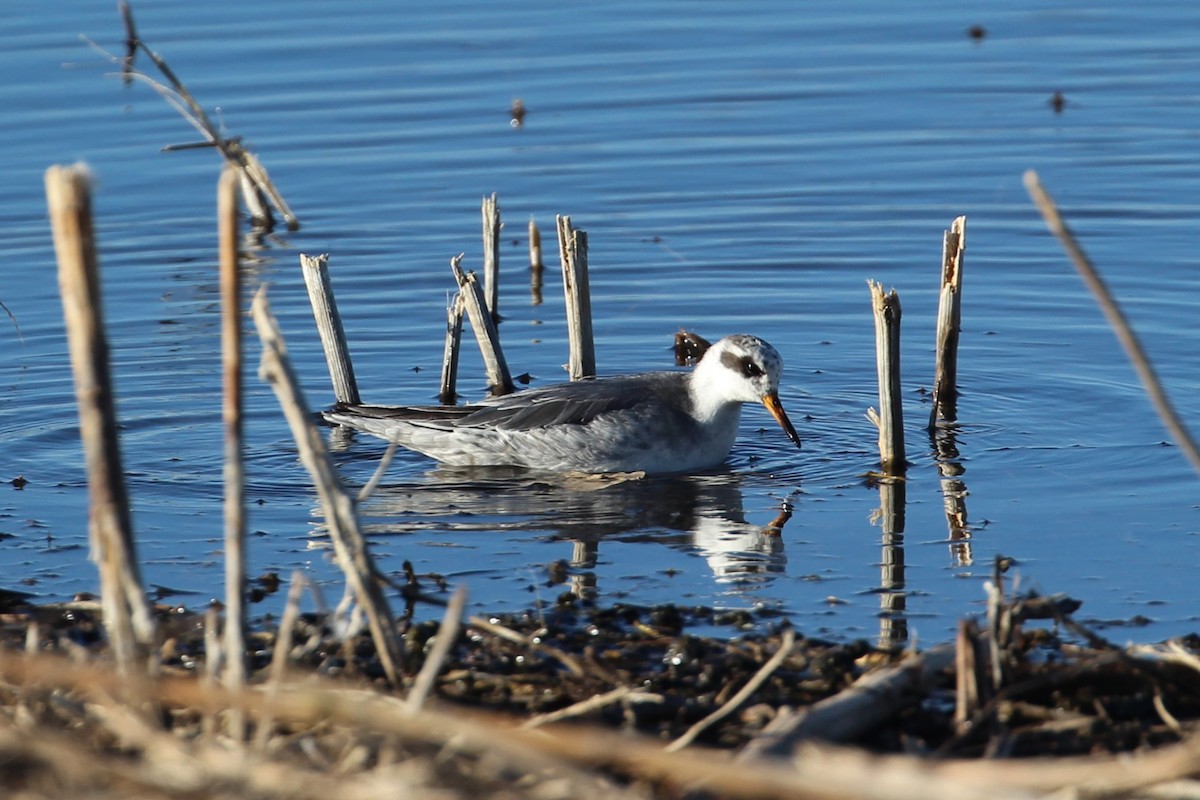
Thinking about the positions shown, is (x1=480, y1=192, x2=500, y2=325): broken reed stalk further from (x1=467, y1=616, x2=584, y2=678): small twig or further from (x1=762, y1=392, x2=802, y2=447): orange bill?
(x1=467, y1=616, x2=584, y2=678): small twig

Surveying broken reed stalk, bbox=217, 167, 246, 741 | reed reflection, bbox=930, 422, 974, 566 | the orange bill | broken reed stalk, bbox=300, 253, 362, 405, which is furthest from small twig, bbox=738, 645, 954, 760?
broken reed stalk, bbox=300, 253, 362, 405

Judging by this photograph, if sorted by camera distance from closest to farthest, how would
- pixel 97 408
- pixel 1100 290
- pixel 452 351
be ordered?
pixel 1100 290 < pixel 97 408 < pixel 452 351

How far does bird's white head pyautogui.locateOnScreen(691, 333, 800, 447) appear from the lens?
1077cm

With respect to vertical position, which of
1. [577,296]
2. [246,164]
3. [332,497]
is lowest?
[332,497]

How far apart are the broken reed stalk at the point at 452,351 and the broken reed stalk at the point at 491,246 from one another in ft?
2.43

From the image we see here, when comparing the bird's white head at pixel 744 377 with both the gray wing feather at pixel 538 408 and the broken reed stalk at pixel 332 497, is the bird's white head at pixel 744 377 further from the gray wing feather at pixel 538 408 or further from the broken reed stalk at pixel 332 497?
the broken reed stalk at pixel 332 497

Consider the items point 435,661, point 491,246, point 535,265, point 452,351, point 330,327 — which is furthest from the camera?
point 535,265

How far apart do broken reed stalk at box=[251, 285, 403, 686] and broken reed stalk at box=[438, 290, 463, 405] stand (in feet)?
17.7

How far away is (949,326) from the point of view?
36.4 ft

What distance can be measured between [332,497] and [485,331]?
5874 mm

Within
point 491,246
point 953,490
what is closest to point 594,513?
point 953,490

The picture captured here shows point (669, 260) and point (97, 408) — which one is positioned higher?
point (669, 260)

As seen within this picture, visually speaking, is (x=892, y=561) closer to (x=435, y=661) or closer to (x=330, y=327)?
(x=435, y=661)

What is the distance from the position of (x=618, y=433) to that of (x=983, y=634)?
4779 millimetres
